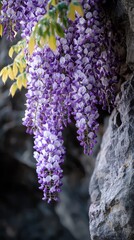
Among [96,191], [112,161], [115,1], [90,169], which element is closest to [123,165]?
[112,161]

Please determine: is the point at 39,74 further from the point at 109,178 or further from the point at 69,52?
the point at 109,178

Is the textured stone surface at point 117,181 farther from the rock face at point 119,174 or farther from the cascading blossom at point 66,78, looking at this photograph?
the cascading blossom at point 66,78

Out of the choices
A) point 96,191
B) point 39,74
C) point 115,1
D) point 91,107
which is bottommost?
point 96,191

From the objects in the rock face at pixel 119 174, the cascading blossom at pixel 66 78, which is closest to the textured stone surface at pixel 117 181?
the rock face at pixel 119 174

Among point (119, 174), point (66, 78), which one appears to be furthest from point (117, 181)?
point (66, 78)

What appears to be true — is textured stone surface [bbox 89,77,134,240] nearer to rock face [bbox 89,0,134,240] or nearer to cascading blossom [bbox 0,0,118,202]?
rock face [bbox 89,0,134,240]

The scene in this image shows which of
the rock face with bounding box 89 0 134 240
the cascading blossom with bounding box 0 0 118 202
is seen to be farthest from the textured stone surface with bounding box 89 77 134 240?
the cascading blossom with bounding box 0 0 118 202

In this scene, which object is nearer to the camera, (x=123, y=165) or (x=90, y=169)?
(x=123, y=165)
